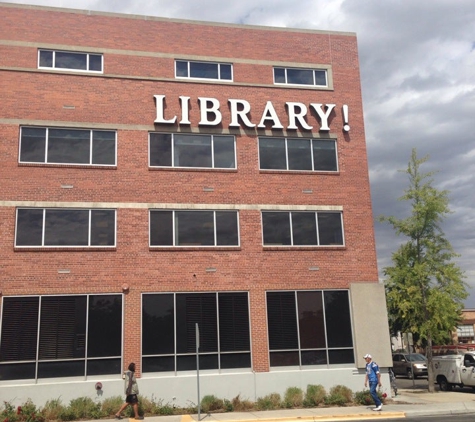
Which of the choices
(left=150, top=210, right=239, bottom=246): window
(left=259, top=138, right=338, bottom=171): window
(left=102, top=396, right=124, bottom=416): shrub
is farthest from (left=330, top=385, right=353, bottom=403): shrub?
(left=259, top=138, right=338, bottom=171): window

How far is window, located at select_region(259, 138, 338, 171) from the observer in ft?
77.9

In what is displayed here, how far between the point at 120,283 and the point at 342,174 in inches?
413

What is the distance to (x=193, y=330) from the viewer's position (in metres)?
21.3

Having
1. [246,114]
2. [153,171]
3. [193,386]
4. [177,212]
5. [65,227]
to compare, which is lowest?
[193,386]

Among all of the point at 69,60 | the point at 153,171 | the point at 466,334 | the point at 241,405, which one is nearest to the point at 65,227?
the point at 153,171

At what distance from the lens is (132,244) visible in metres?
21.5

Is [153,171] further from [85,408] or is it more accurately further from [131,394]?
[85,408]

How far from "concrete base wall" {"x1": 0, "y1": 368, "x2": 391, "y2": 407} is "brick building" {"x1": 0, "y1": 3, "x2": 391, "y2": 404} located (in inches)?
2.8

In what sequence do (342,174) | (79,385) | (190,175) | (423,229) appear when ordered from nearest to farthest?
1. (79,385)
2. (190,175)
3. (342,174)
4. (423,229)

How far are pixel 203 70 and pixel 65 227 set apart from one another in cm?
898

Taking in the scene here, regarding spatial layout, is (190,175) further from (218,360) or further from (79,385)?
(79,385)

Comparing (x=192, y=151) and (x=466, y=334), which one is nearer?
(x=192, y=151)

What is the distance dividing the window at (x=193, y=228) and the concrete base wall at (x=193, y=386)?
5130mm

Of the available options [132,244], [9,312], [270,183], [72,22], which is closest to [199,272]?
[132,244]
